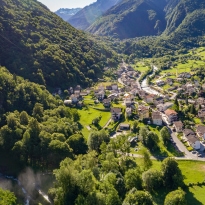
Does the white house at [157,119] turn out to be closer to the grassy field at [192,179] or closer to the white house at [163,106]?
the white house at [163,106]

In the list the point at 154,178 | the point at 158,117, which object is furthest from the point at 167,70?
the point at 154,178

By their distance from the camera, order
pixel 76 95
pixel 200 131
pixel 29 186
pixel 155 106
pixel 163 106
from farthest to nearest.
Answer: pixel 76 95 → pixel 155 106 → pixel 163 106 → pixel 200 131 → pixel 29 186

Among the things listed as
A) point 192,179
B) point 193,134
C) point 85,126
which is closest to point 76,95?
point 85,126

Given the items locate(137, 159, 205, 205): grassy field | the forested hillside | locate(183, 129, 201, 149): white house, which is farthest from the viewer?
locate(183, 129, 201, 149): white house

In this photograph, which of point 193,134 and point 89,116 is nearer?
point 193,134

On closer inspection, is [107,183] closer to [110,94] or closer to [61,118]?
[61,118]

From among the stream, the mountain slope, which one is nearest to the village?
the mountain slope

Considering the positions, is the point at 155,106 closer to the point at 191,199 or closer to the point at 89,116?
the point at 89,116

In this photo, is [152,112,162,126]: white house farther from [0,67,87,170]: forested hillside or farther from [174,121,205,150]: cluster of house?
[0,67,87,170]: forested hillside
